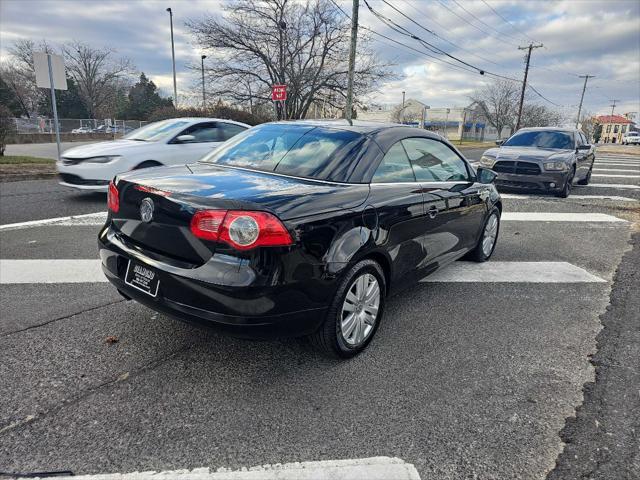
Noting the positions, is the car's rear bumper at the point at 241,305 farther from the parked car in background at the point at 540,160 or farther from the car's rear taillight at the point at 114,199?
the parked car in background at the point at 540,160

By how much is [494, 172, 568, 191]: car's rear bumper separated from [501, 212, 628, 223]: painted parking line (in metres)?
1.36

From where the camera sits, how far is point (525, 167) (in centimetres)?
1009

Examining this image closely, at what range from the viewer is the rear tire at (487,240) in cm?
517

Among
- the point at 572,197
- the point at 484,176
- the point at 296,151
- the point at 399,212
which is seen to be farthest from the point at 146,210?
the point at 572,197

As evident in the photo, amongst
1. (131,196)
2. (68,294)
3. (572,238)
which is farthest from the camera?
(572,238)

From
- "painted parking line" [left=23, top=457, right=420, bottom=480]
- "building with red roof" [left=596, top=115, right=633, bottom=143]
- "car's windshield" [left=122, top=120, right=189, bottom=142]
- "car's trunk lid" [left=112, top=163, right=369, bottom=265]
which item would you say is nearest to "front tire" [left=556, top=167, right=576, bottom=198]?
"car's windshield" [left=122, top=120, right=189, bottom=142]

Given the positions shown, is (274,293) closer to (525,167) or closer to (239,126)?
(239,126)

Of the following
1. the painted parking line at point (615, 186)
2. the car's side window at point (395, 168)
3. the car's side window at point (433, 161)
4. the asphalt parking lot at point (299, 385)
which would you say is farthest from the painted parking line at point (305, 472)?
the painted parking line at point (615, 186)

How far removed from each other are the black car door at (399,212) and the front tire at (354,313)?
0.22m

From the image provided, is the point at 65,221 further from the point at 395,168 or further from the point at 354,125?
the point at 395,168

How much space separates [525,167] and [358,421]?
922cm

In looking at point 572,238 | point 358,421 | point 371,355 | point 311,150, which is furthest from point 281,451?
point 572,238

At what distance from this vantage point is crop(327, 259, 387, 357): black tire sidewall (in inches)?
110

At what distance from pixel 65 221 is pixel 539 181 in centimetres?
933
